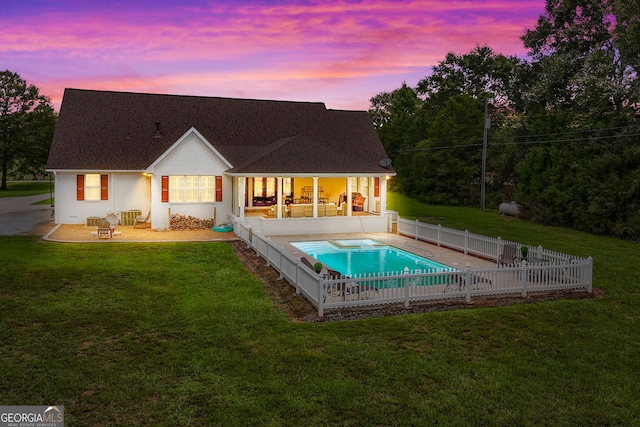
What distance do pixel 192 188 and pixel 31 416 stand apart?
21.6m

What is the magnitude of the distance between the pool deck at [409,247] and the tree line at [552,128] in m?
12.4

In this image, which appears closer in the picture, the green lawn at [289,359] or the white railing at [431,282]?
the green lawn at [289,359]

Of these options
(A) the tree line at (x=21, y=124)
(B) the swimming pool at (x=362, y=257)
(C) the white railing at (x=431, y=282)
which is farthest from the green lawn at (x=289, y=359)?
(A) the tree line at (x=21, y=124)

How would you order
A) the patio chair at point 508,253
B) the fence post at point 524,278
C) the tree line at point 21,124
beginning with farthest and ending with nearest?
the tree line at point 21,124
the patio chair at point 508,253
the fence post at point 524,278

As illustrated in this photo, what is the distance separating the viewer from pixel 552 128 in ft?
120

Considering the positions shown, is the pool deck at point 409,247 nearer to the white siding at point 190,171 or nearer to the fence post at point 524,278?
the fence post at point 524,278

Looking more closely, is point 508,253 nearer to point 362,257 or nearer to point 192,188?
point 362,257

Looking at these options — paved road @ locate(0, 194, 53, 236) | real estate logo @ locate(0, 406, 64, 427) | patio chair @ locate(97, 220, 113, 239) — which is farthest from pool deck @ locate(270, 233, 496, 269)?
paved road @ locate(0, 194, 53, 236)

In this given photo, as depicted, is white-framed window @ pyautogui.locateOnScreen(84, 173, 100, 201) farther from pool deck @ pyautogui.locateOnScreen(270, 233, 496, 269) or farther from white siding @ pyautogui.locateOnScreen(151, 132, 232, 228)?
pool deck @ pyautogui.locateOnScreen(270, 233, 496, 269)

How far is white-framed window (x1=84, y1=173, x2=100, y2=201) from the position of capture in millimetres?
28547

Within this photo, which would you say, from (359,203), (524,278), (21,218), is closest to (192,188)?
(359,203)

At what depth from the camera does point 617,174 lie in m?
29.3

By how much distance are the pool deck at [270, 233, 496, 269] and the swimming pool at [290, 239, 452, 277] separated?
16.3 inches

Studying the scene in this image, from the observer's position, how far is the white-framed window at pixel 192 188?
27.6 metres
